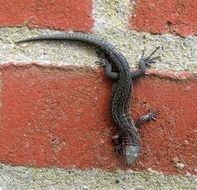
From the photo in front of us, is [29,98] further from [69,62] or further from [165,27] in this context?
[165,27]

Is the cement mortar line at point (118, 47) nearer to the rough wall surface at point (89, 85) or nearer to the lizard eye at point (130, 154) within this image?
the rough wall surface at point (89, 85)

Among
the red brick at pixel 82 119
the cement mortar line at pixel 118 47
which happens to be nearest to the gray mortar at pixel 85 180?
the red brick at pixel 82 119

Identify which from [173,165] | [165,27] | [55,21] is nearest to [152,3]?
[165,27]

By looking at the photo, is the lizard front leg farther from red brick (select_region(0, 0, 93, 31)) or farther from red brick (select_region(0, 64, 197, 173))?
red brick (select_region(0, 0, 93, 31))

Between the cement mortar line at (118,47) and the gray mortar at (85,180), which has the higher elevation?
the cement mortar line at (118,47)

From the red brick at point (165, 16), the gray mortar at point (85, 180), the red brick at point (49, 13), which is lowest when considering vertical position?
the gray mortar at point (85, 180)

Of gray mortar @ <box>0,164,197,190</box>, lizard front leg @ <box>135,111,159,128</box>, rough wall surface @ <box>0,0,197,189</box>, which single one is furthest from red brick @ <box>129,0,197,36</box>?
gray mortar @ <box>0,164,197,190</box>

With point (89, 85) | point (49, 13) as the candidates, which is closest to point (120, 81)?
point (89, 85)
